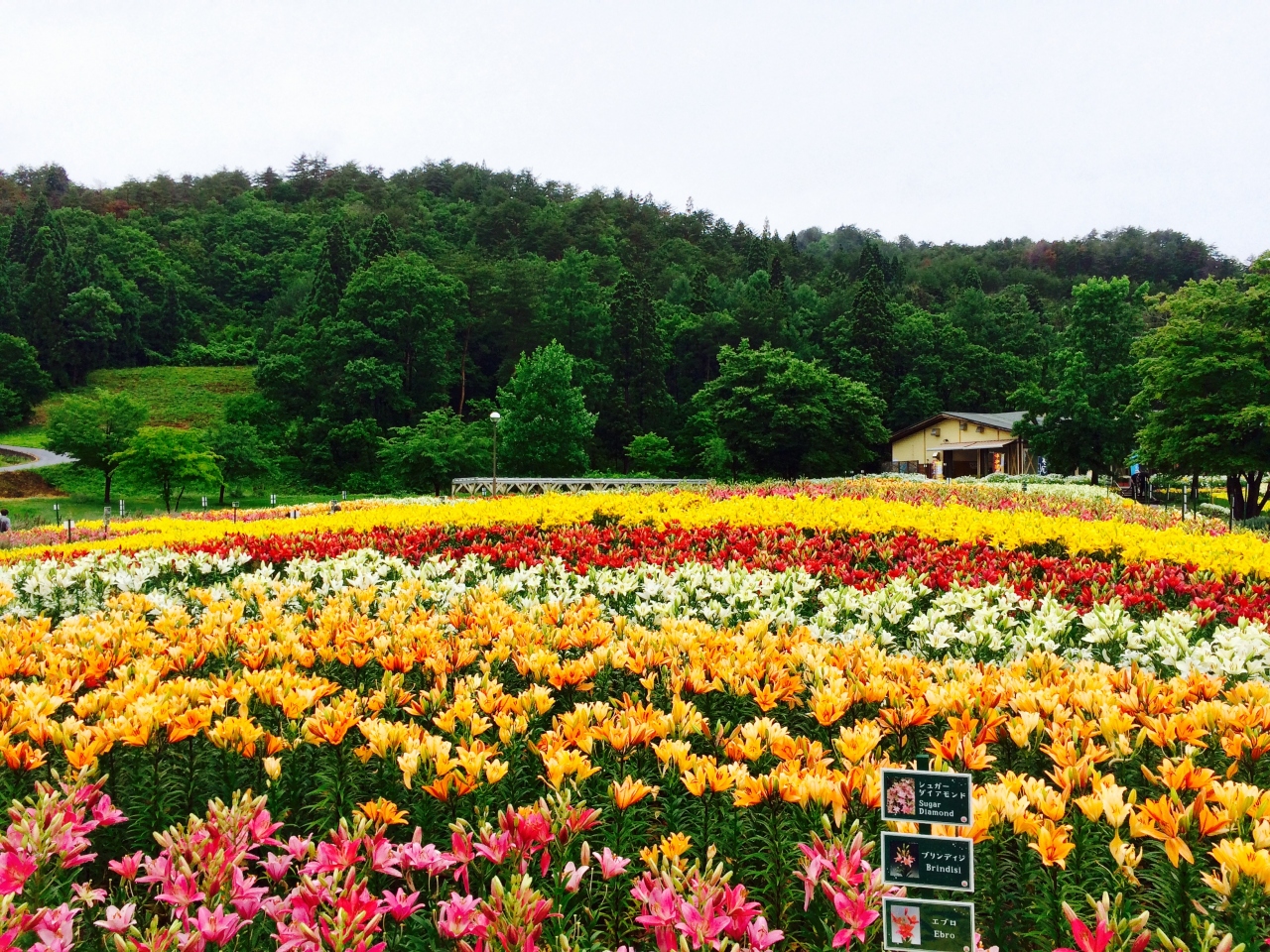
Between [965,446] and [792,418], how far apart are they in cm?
1630

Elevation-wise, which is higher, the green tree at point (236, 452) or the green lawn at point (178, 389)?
the green lawn at point (178, 389)

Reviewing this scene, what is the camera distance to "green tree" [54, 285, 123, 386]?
57656 mm

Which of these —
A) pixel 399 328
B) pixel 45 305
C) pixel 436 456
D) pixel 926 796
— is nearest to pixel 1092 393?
Result: pixel 436 456

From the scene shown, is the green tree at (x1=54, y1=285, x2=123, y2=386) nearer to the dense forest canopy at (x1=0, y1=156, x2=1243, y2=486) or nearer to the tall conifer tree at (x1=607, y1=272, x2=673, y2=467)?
the dense forest canopy at (x1=0, y1=156, x2=1243, y2=486)

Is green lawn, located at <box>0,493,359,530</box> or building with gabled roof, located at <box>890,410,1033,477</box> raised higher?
building with gabled roof, located at <box>890,410,1033,477</box>

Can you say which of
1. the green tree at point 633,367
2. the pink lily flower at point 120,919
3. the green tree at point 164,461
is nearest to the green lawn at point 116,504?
the green tree at point 164,461

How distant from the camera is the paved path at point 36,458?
3688cm

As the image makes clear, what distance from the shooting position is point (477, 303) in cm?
5453

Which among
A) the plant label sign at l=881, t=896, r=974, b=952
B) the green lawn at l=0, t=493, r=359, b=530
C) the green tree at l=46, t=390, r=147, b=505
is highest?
the green tree at l=46, t=390, r=147, b=505

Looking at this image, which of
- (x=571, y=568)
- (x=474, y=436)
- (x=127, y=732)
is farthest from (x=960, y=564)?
(x=474, y=436)

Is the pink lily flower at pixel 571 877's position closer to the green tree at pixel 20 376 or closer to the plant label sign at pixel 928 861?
the plant label sign at pixel 928 861

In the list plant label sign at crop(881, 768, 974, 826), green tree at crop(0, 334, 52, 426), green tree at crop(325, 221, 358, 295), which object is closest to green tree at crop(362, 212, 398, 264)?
green tree at crop(325, 221, 358, 295)

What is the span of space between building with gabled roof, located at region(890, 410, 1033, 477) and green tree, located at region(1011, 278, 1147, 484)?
1418cm

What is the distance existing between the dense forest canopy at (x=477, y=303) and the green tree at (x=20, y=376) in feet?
0.64
